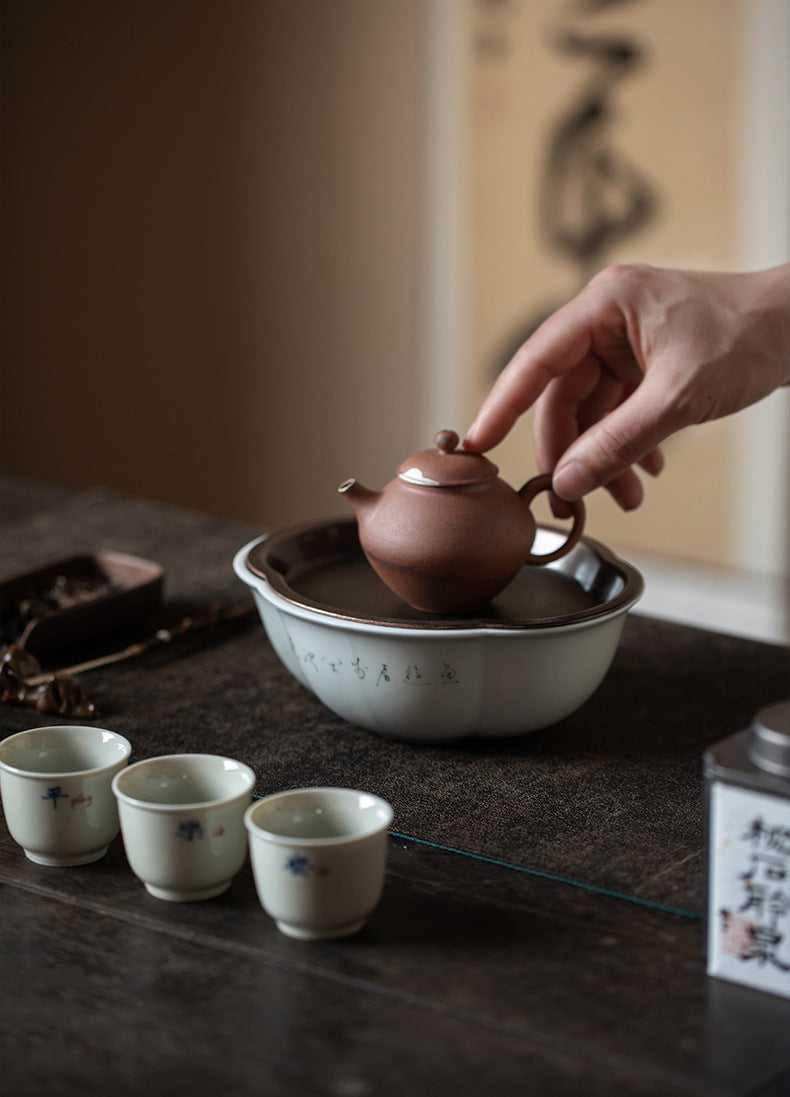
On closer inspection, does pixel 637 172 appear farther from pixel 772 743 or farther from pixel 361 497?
pixel 772 743

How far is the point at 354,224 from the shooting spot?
3.31 meters

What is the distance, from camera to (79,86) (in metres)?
3.44

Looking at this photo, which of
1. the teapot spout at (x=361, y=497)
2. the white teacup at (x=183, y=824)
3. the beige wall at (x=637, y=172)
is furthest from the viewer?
the beige wall at (x=637, y=172)

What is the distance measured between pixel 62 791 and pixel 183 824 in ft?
0.33

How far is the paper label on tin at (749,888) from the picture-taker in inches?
27.2

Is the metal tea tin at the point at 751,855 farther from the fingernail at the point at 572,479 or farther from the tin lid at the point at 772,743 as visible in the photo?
the fingernail at the point at 572,479

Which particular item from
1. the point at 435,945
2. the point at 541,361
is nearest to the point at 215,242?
the point at 541,361

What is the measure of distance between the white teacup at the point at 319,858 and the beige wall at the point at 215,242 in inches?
104

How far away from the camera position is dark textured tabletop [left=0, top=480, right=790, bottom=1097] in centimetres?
65

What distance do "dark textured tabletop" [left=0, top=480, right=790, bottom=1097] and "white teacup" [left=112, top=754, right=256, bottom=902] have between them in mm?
24

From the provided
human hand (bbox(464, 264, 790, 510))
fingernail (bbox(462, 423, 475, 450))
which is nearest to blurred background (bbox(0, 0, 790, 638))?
human hand (bbox(464, 264, 790, 510))

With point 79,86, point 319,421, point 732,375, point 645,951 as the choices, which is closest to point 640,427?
point 732,375

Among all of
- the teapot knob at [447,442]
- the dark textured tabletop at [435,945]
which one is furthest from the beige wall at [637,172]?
the teapot knob at [447,442]

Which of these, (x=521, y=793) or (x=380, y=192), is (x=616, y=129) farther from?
(x=521, y=793)
